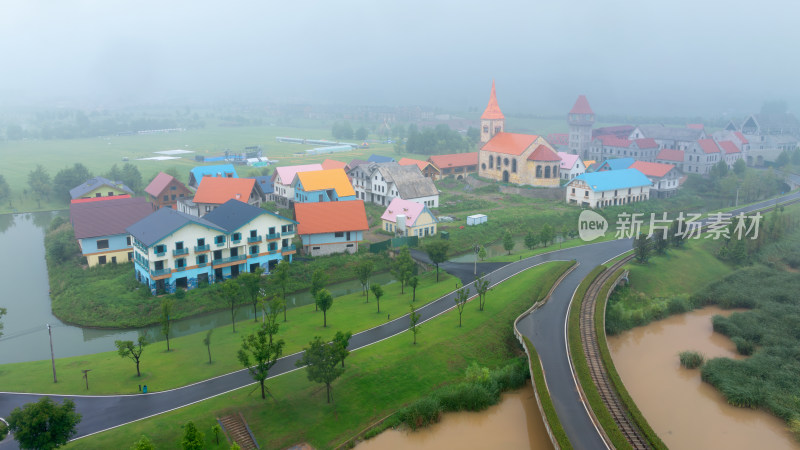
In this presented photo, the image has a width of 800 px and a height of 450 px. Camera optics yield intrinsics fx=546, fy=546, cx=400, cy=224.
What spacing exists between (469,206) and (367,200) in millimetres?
10435

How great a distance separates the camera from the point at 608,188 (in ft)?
175

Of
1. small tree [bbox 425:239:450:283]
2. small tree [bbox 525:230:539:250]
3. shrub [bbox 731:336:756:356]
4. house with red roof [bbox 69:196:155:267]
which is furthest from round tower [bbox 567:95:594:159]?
house with red roof [bbox 69:196:155:267]

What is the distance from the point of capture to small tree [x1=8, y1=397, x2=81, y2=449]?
50.5ft

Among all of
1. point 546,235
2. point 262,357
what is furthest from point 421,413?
point 546,235

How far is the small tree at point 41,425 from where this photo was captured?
15.4 m

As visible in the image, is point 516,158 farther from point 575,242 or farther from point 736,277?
point 736,277

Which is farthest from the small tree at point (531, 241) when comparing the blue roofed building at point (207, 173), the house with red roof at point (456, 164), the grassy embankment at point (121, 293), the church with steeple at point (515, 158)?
the blue roofed building at point (207, 173)

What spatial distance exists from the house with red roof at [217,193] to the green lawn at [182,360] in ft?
64.1

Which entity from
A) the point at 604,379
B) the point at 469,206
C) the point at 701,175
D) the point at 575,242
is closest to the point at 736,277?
the point at 575,242

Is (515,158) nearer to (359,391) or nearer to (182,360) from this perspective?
(359,391)

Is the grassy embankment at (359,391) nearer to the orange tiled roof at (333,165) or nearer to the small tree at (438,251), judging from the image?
the small tree at (438,251)

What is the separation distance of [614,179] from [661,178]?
22.4 feet

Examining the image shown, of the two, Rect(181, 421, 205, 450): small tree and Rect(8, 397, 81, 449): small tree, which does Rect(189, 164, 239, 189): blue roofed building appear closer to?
Rect(8, 397, 81, 449): small tree

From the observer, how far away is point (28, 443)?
15484 millimetres
